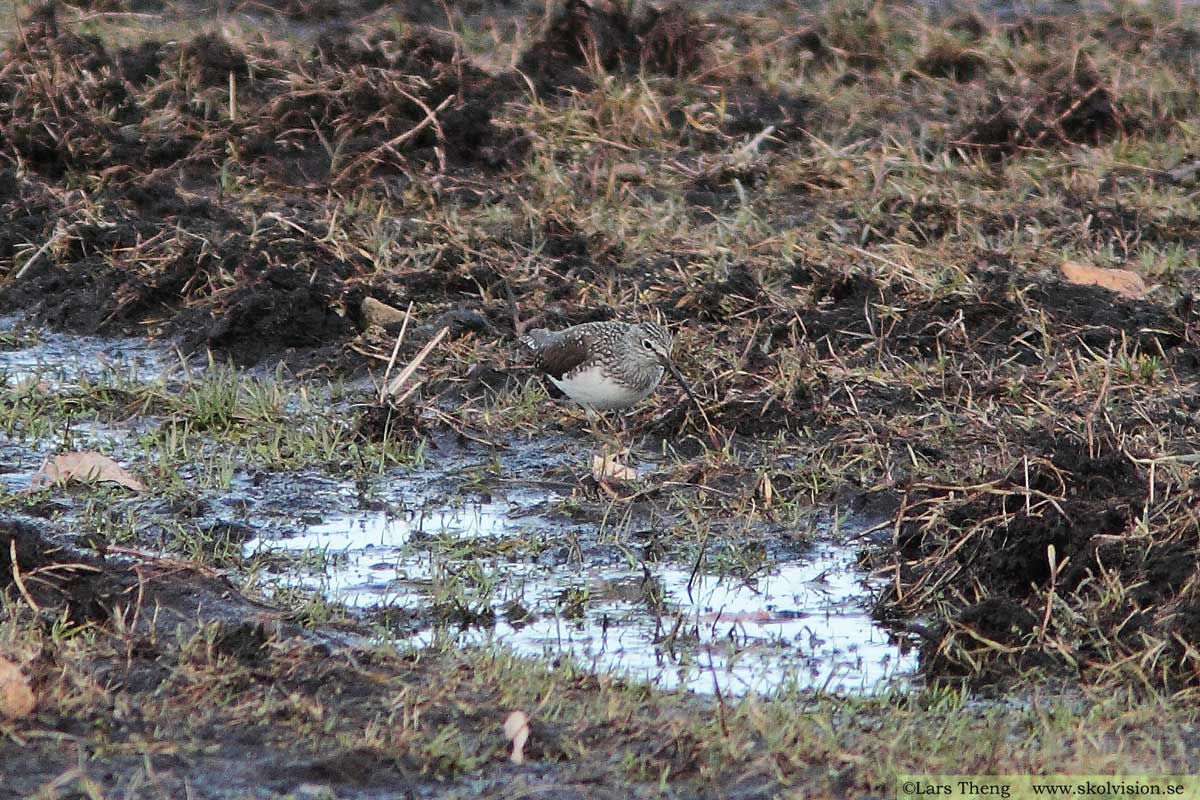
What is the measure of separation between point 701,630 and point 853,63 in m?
7.37

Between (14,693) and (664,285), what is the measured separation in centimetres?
502

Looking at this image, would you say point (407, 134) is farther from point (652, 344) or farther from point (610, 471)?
point (610, 471)

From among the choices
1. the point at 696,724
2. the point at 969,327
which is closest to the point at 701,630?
the point at 696,724

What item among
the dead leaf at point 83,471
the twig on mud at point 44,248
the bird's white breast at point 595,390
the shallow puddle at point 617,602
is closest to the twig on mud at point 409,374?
the bird's white breast at point 595,390

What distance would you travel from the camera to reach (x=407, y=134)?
34.9 feet

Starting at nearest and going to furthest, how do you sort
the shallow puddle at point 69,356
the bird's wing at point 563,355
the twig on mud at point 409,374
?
the bird's wing at point 563,355
the twig on mud at point 409,374
the shallow puddle at point 69,356

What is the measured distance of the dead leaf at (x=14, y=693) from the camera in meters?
4.72

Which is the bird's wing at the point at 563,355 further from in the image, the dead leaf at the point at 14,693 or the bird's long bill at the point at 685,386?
the dead leaf at the point at 14,693

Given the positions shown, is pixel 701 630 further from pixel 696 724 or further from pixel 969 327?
pixel 969 327

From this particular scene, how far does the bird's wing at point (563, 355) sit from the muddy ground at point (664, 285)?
303 mm

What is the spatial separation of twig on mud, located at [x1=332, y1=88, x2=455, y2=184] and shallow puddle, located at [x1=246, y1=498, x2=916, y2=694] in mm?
3759

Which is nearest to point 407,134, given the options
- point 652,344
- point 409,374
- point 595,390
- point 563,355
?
point 409,374

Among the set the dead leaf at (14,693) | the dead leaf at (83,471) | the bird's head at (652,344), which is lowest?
the dead leaf at (83,471)

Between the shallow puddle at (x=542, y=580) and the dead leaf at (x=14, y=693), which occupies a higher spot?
the dead leaf at (x=14, y=693)
